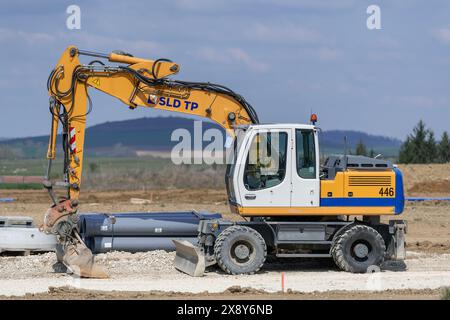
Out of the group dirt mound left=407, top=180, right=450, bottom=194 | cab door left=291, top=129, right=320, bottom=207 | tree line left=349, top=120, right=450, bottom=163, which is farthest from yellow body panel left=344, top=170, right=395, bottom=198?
tree line left=349, top=120, right=450, bottom=163

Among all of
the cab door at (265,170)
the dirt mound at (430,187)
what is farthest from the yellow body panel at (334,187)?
the dirt mound at (430,187)

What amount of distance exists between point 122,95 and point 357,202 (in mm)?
4882

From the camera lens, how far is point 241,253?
59.2 feet

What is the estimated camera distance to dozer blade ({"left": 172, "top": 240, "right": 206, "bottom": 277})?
17903mm

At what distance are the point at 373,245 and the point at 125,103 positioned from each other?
17.6 ft

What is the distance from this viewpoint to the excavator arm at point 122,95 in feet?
62.4

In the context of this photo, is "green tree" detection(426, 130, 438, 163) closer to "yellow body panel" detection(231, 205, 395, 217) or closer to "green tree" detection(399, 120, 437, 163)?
"green tree" detection(399, 120, 437, 163)

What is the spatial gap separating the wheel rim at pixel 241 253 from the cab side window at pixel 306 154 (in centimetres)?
157

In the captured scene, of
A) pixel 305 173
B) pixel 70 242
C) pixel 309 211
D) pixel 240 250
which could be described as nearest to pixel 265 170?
pixel 305 173

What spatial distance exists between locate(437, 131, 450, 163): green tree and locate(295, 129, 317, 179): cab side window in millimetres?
42625

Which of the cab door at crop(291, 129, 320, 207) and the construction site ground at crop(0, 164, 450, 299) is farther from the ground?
the cab door at crop(291, 129, 320, 207)

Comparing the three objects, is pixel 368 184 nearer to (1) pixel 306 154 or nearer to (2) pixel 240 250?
(1) pixel 306 154

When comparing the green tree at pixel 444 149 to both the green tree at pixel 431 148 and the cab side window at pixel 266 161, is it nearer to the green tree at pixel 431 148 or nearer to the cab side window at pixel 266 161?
the green tree at pixel 431 148
